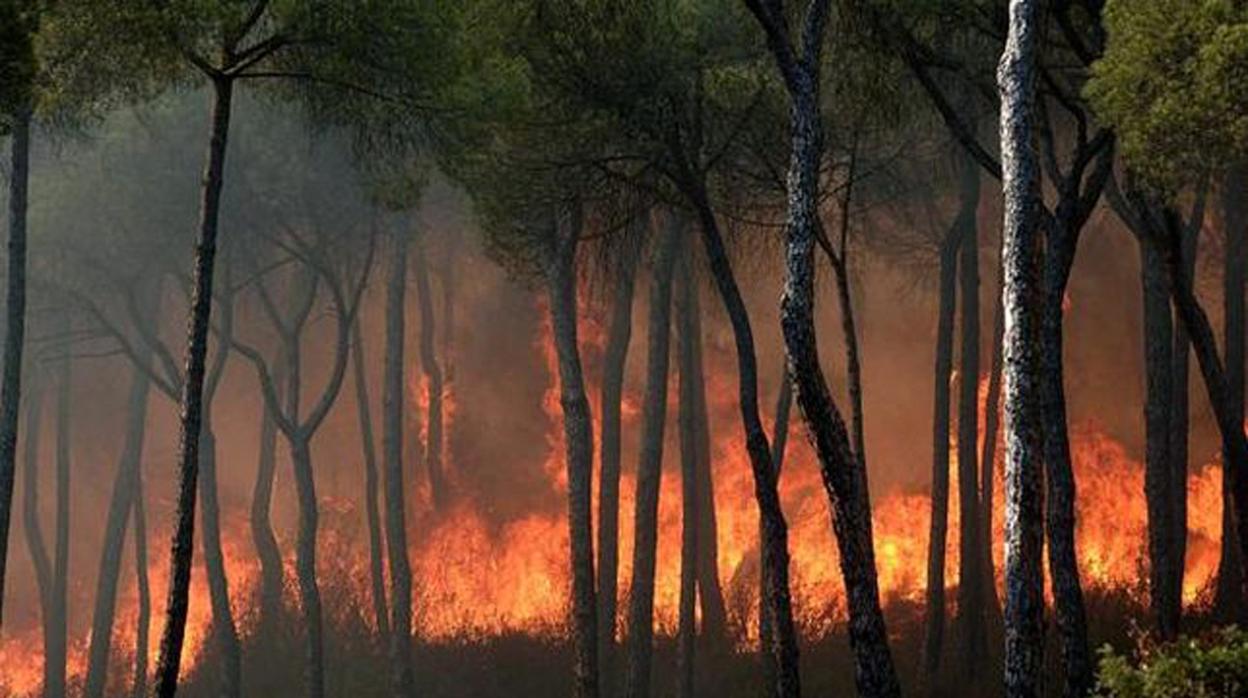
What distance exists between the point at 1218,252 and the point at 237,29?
2145 centimetres

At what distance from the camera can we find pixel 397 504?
26000mm

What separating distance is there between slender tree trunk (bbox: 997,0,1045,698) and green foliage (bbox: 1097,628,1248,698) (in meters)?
2.13

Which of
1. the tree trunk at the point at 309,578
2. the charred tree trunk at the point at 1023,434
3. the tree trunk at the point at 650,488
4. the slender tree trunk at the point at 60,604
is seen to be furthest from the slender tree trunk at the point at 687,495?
the slender tree trunk at the point at 60,604

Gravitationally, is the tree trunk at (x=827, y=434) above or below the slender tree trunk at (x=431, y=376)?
below

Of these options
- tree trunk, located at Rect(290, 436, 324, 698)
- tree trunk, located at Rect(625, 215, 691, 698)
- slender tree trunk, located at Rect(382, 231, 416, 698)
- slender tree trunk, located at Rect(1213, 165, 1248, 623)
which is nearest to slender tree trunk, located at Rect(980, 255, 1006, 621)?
slender tree trunk, located at Rect(1213, 165, 1248, 623)

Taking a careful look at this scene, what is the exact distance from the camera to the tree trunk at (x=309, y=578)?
76.4ft

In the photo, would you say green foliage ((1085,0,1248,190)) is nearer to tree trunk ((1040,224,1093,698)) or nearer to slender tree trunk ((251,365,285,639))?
tree trunk ((1040,224,1093,698))

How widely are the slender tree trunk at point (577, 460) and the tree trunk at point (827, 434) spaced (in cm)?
606

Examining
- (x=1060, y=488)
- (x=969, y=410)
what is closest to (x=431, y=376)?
(x=969, y=410)

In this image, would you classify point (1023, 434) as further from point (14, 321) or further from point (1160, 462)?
point (14, 321)

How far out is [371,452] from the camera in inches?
1249

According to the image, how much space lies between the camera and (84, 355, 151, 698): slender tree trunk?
2964 cm

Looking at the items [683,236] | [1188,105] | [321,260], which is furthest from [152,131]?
[1188,105]

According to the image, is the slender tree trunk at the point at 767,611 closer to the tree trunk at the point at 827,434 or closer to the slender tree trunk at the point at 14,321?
the tree trunk at the point at 827,434
